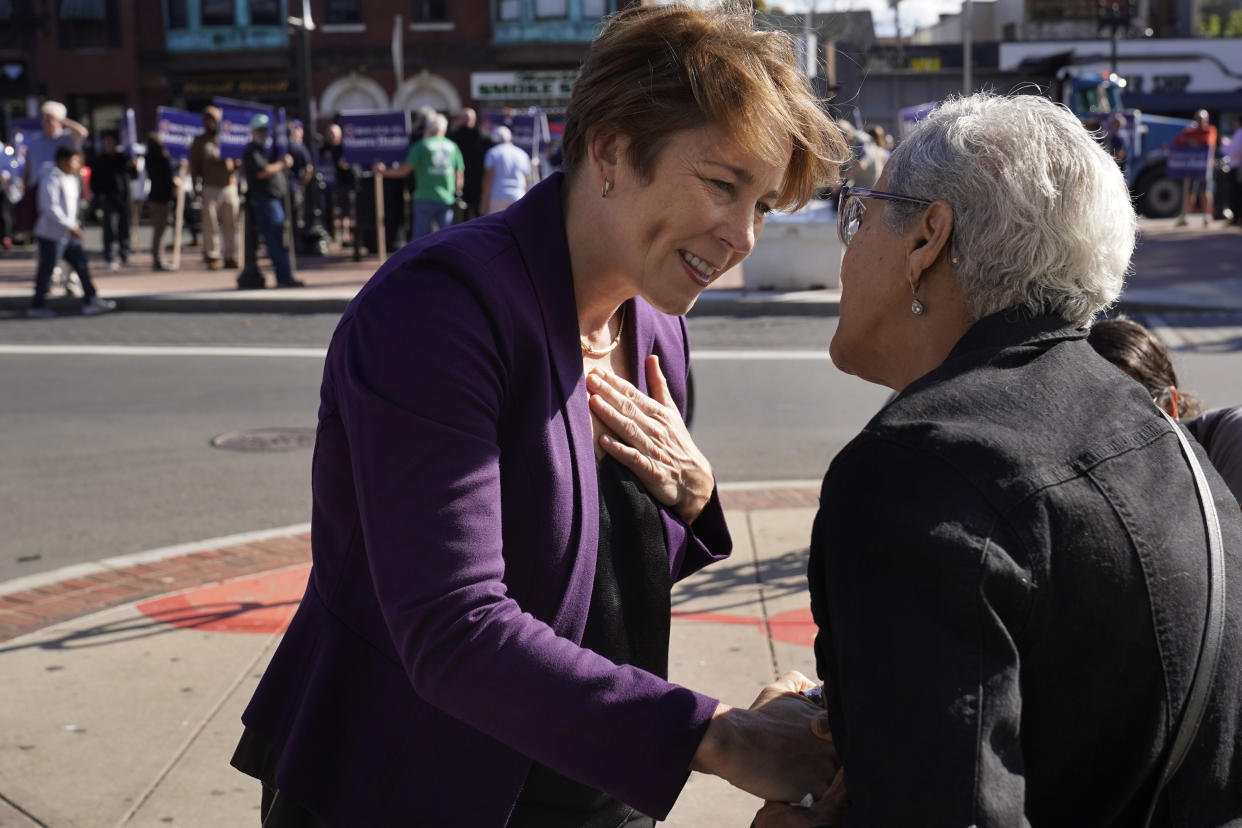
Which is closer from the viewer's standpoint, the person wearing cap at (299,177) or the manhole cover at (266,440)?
the manhole cover at (266,440)

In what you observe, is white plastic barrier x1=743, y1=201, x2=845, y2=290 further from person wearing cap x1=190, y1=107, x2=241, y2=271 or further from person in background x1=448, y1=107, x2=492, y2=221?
person wearing cap x1=190, y1=107, x2=241, y2=271

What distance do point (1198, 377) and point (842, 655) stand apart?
9725mm

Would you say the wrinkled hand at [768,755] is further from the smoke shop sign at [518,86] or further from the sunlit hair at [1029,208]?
the smoke shop sign at [518,86]

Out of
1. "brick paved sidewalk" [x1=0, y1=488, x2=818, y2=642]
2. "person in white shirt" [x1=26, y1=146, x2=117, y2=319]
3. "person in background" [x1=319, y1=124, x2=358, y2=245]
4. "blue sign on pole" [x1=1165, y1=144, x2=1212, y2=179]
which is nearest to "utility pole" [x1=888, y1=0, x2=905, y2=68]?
"blue sign on pole" [x1=1165, y1=144, x2=1212, y2=179]

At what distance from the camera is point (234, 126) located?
18.7m

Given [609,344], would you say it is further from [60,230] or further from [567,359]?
[60,230]

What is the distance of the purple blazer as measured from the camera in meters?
1.73

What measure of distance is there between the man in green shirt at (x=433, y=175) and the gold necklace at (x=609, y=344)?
14.6 metres

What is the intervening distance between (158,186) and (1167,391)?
1848cm

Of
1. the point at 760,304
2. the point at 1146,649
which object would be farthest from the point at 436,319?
the point at 760,304

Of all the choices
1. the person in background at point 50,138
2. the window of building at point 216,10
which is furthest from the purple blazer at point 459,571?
the window of building at point 216,10

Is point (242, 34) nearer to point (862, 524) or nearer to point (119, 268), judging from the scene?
point (119, 268)

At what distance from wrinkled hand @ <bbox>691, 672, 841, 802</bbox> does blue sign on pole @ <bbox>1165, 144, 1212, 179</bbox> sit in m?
26.1

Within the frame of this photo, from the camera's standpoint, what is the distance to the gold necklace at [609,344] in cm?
224
